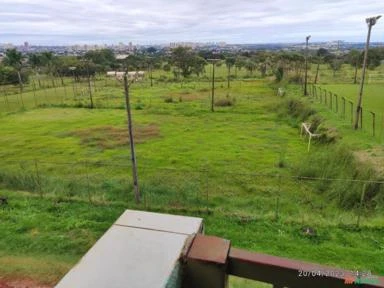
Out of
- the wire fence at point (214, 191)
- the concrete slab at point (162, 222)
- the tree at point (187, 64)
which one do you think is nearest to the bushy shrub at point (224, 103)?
the wire fence at point (214, 191)

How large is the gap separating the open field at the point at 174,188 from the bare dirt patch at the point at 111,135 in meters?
0.06

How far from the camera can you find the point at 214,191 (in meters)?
10.1

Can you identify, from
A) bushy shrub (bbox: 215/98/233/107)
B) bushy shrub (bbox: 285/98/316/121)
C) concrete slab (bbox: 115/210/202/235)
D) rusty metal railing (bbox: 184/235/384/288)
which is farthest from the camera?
bushy shrub (bbox: 215/98/233/107)

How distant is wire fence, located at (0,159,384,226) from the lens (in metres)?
8.43

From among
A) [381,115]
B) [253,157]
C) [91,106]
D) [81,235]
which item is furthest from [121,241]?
[91,106]

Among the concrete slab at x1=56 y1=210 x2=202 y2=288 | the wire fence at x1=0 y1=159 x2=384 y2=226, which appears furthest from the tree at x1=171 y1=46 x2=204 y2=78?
the concrete slab at x1=56 y1=210 x2=202 y2=288

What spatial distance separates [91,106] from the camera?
25562 mm

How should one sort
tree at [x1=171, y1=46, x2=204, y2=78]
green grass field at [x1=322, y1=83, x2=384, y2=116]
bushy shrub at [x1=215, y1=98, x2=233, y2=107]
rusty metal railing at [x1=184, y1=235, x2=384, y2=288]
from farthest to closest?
1. tree at [x1=171, y1=46, x2=204, y2=78]
2. bushy shrub at [x1=215, y1=98, x2=233, y2=107]
3. green grass field at [x1=322, y1=83, x2=384, y2=116]
4. rusty metal railing at [x1=184, y1=235, x2=384, y2=288]

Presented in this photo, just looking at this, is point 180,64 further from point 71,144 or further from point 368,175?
point 368,175

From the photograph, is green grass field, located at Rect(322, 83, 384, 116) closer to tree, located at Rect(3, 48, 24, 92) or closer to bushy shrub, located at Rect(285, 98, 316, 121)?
bushy shrub, located at Rect(285, 98, 316, 121)

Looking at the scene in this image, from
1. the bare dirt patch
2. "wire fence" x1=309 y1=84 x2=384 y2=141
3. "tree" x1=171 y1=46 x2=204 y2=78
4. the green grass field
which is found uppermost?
"tree" x1=171 y1=46 x2=204 y2=78

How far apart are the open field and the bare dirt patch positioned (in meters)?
0.06

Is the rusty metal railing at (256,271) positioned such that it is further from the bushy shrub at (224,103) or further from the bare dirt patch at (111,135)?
the bushy shrub at (224,103)

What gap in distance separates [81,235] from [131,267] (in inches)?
224
